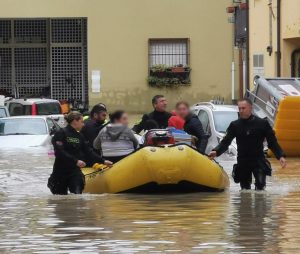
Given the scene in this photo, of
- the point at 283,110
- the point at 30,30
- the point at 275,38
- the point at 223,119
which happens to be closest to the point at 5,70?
the point at 30,30

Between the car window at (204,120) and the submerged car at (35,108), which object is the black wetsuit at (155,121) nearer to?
the car window at (204,120)

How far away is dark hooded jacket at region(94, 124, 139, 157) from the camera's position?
58.6 ft

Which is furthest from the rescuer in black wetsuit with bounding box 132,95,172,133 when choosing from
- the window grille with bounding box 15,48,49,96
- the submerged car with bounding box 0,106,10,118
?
the window grille with bounding box 15,48,49,96

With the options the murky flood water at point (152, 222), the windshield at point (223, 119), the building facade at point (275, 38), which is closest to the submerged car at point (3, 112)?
the building facade at point (275, 38)

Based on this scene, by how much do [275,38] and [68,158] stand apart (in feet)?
80.4

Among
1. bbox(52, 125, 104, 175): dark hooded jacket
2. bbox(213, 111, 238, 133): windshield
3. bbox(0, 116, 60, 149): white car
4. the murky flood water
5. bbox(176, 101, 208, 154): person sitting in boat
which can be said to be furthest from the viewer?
bbox(0, 116, 60, 149): white car

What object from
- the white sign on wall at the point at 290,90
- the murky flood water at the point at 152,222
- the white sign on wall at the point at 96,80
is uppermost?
the white sign on wall at the point at 96,80

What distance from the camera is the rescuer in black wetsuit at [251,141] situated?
16797mm

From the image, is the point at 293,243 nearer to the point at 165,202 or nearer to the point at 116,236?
the point at 116,236

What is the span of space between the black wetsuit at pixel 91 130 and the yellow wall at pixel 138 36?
3249cm

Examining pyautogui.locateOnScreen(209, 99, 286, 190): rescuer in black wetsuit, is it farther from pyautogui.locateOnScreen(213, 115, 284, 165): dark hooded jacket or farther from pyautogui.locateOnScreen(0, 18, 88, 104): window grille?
pyautogui.locateOnScreen(0, 18, 88, 104): window grille

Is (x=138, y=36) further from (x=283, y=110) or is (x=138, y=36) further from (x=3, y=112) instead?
(x=283, y=110)

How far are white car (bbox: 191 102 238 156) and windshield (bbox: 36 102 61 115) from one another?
1205 cm

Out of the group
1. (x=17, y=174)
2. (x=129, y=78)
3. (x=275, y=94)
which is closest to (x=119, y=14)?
(x=129, y=78)
